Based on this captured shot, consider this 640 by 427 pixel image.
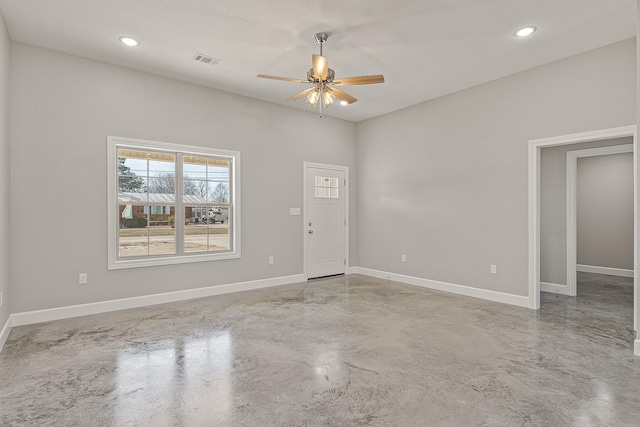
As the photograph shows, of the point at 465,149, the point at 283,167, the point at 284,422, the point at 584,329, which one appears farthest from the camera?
the point at 283,167

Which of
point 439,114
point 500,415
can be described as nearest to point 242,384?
point 500,415

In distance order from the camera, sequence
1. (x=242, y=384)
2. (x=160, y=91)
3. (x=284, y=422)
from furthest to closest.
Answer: (x=160, y=91) < (x=242, y=384) < (x=284, y=422)

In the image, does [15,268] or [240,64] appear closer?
[15,268]

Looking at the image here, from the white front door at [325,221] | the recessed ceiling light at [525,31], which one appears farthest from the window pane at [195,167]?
the recessed ceiling light at [525,31]

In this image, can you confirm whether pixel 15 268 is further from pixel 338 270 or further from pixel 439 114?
pixel 439 114

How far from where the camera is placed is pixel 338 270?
22.0ft

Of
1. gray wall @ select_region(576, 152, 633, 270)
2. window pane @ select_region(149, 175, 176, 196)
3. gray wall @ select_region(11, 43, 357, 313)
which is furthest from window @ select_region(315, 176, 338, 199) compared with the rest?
gray wall @ select_region(576, 152, 633, 270)

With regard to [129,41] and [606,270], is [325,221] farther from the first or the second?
[606,270]

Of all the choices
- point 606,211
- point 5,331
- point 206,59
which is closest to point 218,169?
point 206,59

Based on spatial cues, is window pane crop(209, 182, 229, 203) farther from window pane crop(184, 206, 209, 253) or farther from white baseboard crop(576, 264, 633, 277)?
white baseboard crop(576, 264, 633, 277)

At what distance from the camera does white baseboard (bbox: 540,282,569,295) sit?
5.14 metres

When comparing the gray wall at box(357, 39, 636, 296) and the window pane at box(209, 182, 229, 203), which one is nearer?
the gray wall at box(357, 39, 636, 296)

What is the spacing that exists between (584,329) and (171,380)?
404 cm

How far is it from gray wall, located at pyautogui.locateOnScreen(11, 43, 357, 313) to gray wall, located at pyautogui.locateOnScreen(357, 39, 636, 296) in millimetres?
2378
